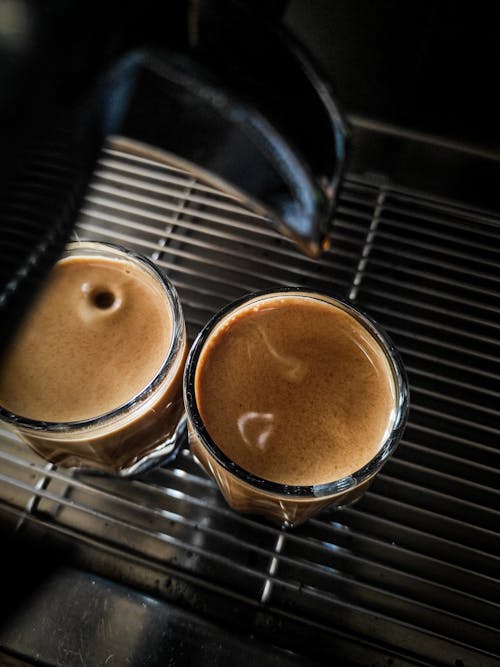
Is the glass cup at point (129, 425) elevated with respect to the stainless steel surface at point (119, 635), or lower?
elevated

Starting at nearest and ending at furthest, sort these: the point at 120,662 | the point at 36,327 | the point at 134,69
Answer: the point at 134,69
the point at 120,662
the point at 36,327

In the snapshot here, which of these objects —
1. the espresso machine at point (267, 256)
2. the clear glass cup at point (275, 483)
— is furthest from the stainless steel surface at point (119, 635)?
the clear glass cup at point (275, 483)

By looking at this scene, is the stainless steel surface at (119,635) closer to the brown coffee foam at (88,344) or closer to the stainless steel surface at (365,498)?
the stainless steel surface at (365,498)

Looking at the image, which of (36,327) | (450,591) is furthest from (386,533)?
(36,327)

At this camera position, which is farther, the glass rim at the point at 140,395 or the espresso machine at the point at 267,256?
the glass rim at the point at 140,395

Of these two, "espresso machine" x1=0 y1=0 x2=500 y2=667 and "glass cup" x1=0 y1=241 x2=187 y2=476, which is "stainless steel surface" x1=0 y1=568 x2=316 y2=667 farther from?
"glass cup" x1=0 y1=241 x2=187 y2=476

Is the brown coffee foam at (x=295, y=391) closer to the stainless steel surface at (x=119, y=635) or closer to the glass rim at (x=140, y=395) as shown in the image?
the glass rim at (x=140, y=395)

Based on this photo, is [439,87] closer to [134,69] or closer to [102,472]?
[134,69]
